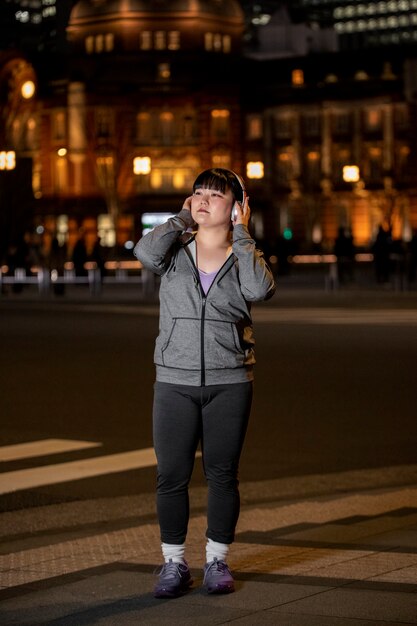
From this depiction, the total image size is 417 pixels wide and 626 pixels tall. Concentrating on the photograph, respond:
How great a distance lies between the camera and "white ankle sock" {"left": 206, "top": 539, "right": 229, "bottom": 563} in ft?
20.7

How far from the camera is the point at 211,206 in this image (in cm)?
642

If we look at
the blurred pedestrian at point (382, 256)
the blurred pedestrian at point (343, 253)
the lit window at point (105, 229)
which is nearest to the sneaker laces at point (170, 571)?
the blurred pedestrian at point (382, 256)

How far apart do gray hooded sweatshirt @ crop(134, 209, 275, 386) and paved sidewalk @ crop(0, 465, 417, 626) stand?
875 mm

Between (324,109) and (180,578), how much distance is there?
4135 inches

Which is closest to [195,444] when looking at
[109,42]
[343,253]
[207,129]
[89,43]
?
[343,253]

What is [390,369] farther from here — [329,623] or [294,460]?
[329,623]

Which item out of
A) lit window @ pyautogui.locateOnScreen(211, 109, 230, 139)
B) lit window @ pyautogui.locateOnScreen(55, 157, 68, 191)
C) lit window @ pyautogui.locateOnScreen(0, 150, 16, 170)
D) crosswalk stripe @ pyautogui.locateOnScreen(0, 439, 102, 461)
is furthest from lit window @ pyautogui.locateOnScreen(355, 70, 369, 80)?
crosswalk stripe @ pyautogui.locateOnScreen(0, 439, 102, 461)

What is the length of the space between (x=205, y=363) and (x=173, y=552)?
0.77 m

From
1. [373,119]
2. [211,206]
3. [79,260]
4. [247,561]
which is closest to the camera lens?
[211,206]

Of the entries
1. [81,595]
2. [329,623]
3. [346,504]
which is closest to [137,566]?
[81,595]

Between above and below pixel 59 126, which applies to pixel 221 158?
below

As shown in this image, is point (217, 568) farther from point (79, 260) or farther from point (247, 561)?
point (79, 260)

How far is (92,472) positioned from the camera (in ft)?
33.8

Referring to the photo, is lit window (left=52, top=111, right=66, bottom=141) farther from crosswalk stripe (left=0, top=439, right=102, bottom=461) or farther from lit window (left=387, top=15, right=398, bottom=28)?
crosswalk stripe (left=0, top=439, right=102, bottom=461)
